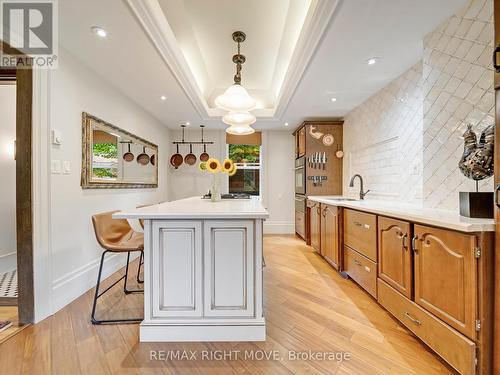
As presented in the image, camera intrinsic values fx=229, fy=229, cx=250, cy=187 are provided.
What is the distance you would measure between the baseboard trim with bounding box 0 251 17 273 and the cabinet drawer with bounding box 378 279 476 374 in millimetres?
4242

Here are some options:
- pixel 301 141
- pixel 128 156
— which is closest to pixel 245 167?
pixel 301 141

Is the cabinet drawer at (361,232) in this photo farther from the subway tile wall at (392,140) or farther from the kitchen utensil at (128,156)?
the kitchen utensil at (128,156)

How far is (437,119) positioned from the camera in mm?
1906

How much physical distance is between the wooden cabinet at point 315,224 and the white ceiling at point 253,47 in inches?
63.3

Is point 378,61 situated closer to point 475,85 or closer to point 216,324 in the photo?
point 475,85

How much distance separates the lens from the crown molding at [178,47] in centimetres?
169

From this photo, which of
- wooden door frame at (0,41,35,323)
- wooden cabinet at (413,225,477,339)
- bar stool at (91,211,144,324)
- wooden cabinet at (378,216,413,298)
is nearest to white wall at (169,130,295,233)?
bar stool at (91,211,144,324)

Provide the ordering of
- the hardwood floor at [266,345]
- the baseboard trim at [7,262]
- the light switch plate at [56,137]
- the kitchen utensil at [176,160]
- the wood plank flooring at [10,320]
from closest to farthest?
1. the hardwood floor at [266,345]
2. the wood plank flooring at [10,320]
3. the light switch plate at [56,137]
4. the baseboard trim at [7,262]
5. the kitchen utensil at [176,160]

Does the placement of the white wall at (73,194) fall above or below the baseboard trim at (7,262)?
above

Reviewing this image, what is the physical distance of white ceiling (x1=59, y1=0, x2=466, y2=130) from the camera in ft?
5.59

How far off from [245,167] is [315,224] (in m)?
2.40

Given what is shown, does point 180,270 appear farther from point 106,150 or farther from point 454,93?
point 454,93

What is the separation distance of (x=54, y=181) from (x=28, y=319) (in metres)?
1.11

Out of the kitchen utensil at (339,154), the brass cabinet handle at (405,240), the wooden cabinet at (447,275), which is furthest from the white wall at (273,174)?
the wooden cabinet at (447,275)
